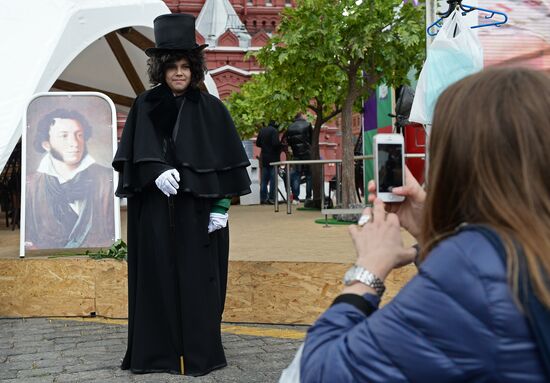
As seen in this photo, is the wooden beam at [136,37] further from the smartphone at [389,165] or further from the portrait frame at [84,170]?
the smartphone at [389,165]

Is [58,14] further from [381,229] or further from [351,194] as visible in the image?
[381,229]

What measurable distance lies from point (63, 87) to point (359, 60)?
4.92m

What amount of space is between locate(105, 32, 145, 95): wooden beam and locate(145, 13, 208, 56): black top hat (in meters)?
A: 7.45

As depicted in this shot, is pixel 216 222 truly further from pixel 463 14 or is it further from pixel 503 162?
pixel 503 162

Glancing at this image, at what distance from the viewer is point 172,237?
13.5 feet

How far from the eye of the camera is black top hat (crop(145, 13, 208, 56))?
4.11 m

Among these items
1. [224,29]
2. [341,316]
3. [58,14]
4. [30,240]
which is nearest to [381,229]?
[341,316]

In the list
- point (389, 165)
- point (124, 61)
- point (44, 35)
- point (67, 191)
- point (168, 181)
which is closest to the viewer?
point (389, 165)

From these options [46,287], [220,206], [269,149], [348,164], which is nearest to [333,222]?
[348,164]

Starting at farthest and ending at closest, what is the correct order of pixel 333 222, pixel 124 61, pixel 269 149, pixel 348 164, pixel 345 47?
pixel 269 149 → pixel 124 61 → pixel 348 164 → pixel 333 222 → pixel 345 47

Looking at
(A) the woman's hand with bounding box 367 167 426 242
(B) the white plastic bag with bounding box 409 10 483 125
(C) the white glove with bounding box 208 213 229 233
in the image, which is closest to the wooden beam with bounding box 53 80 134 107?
(B) the white plastic bag with bounding box 409 10 483 125

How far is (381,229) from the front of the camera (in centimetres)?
144

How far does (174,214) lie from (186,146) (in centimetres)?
37

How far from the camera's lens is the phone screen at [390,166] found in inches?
65.0
